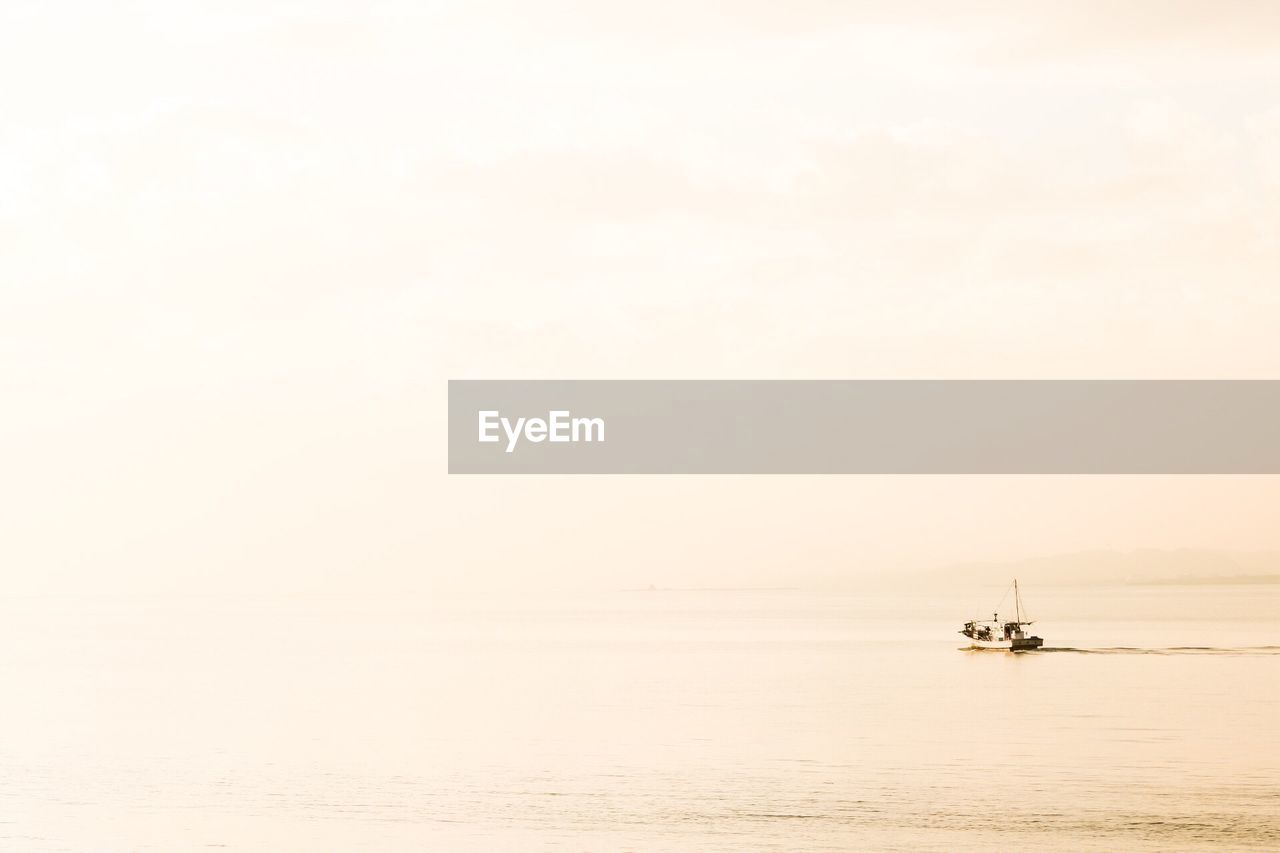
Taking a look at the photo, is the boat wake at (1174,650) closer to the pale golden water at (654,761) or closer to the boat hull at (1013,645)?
the boat hull at (1013,645)

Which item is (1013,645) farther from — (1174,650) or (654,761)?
Result: (654,761)

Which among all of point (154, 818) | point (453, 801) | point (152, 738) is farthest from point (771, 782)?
point (152, 738)

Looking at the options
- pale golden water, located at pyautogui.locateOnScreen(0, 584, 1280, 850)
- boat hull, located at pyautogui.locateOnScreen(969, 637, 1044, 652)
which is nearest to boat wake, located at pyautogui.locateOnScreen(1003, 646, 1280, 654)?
boat hull, located at pyautogui.locateOnScreen(969, 637, 1044, 652)

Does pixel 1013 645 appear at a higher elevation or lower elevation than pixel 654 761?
higher

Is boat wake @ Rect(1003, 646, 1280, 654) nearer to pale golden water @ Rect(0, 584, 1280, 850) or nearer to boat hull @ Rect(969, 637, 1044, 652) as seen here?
boat hull @ Rect(969, 637, 1044, 652)

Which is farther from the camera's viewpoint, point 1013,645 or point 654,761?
point 1013,645

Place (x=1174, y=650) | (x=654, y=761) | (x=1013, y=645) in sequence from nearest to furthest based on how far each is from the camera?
(x=654, y=761), (x=1013, y=645), (x=1174, y=650)

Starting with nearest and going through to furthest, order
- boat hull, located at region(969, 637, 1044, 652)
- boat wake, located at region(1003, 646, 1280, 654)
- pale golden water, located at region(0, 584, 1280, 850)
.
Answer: pale golden water, located at region(0, 584, 1280, 850) < boat wake, located at region(1003, 646, 1280, 654) < boat hull, located at region(969, 637, 1044, 652)

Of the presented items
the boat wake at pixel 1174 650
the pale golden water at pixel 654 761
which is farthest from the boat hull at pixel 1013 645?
the pale golden water at pixel 654 761

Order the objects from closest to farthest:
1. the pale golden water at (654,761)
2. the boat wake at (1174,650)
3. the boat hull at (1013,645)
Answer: the pale golden water at (654,761), the boat wake at (1174,650), the boat hull at (1013,645)

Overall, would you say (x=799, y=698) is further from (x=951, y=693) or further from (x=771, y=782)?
(x=771, y=782)

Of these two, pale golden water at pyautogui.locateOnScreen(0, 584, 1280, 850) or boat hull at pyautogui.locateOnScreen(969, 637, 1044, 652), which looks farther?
boat hull at pyautogui.locateOnScreen(969, 637, 1044, 652)

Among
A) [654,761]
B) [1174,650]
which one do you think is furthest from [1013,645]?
[654,761]

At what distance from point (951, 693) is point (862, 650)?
6826 centimetres
